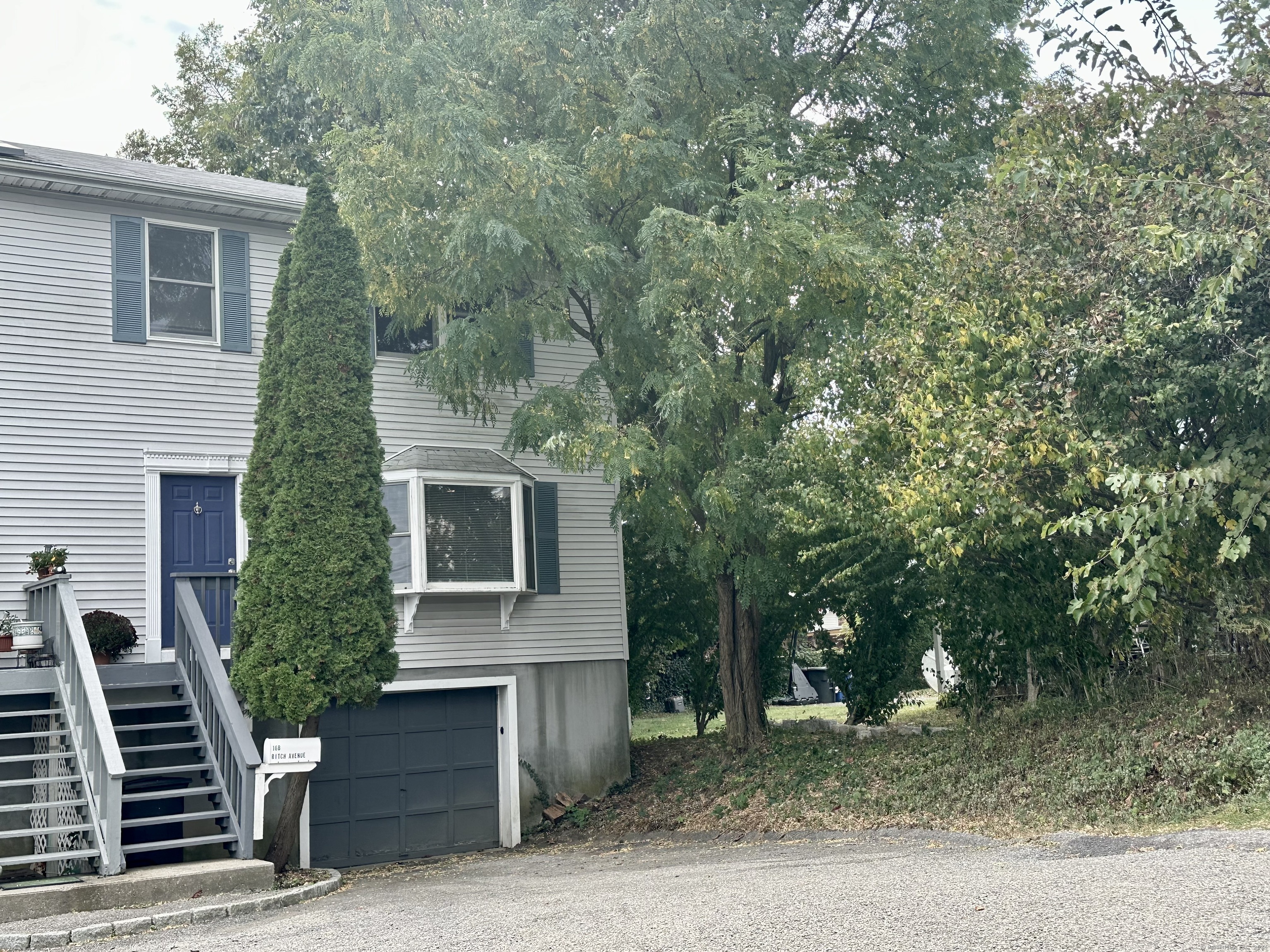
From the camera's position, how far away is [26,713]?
33.2 feet

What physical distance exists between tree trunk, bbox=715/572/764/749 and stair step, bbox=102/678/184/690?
21.2 feet

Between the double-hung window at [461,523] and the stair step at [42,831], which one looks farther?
the double-hung window at [461,523]

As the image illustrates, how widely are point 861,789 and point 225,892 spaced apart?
6391 mm

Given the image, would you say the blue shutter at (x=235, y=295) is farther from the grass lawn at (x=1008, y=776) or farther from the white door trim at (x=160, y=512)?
the grass lawn at (x=1008, y=776)

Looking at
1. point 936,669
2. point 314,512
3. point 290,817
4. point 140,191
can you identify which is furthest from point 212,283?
point 936,669

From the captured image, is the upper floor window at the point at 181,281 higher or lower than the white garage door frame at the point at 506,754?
higher

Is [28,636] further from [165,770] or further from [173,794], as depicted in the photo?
[173,794]

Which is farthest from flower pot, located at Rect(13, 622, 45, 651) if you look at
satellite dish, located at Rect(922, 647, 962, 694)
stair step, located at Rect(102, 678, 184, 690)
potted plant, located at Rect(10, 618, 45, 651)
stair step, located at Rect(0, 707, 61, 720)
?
satellite dish, located at Rect(922, 647, 962, 694)

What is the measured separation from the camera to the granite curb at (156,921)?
24.4 ft

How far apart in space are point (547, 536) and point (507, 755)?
2673 mm

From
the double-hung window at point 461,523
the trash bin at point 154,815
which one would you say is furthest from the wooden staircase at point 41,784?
the double-hung window at point 461,523

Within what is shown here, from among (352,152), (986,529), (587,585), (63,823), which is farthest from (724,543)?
(63,823)

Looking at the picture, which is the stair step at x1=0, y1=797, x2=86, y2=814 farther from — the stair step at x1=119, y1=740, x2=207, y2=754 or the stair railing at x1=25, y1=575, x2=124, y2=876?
the stair step at x1=119, y1=740, x2=207, y2=754

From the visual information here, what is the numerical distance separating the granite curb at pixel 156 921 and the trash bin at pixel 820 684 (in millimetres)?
26682
